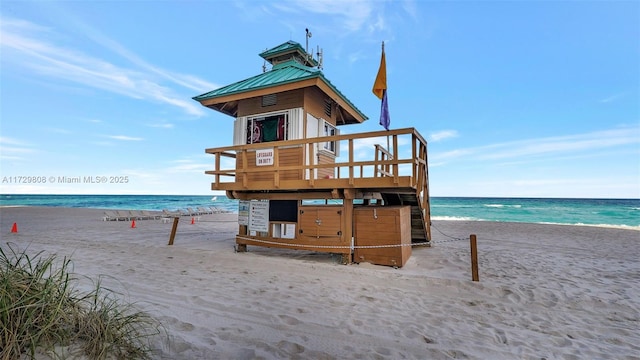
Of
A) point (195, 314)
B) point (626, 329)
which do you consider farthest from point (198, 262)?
point (626, 329)

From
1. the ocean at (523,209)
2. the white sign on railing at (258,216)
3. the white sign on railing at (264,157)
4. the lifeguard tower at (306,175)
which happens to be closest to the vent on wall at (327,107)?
the lifeguard tower at (306,175)

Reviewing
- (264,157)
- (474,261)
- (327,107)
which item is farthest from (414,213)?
(264,157)

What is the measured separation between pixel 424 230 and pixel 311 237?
4.55m

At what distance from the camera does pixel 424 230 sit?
11031 mm

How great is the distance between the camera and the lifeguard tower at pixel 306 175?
326 inches

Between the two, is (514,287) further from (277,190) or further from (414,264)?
(277,190)

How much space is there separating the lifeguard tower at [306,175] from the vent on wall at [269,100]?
0.12 feet

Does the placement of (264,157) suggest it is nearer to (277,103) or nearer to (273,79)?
(277,103)

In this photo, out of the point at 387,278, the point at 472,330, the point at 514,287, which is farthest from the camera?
the point at 387,278

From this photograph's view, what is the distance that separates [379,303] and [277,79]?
24.9 feet

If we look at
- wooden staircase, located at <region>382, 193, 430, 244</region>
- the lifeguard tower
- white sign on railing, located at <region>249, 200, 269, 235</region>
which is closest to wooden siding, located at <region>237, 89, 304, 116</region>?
the lifeguard tower

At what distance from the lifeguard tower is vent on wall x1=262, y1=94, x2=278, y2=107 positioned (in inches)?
1.4

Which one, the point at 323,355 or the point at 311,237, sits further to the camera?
the point at 311,237

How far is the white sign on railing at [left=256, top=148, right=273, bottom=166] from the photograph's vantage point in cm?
988
